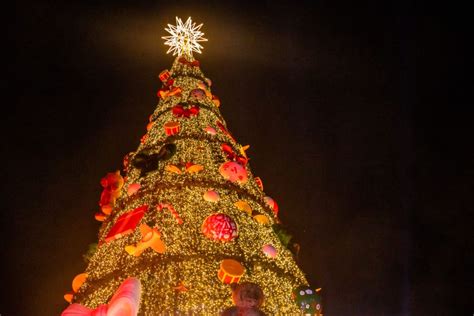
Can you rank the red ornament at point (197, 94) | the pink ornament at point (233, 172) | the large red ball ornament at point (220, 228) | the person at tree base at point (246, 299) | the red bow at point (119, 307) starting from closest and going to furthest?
1. the red bow at point (119, 307)
2. the person at tree base at point (246, 299)
3. the large red ball ornament at point (220, 228)
4. the pink ornament at point (233, 172)
5. the red ornament at point (197, 94)

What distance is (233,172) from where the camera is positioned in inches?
291

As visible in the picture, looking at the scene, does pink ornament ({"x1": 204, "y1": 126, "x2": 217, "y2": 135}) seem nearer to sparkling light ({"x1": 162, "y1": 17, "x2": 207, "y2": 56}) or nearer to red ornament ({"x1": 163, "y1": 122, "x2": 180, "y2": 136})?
red ornament ({"x1": 163, "y1": 122, "x2": 180, "y2": 136})

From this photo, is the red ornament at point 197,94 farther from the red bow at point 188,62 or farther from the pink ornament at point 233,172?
the pink ornament at point 233,172

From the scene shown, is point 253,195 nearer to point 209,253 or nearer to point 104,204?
point 209,253

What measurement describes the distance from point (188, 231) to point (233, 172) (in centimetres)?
137

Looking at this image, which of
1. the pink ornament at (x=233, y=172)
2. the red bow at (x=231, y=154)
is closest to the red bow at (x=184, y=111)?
the red bow at (x=231, y=154)

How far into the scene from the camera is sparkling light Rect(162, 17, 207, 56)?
1141 centimetres

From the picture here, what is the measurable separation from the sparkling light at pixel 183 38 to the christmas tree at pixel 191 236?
3.21m

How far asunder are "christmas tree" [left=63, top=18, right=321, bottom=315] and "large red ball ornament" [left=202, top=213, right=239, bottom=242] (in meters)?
0.01

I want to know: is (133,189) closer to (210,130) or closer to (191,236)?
(191,236)

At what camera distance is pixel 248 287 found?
15.9 feet

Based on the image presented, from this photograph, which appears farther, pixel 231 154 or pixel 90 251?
pixel 231 154

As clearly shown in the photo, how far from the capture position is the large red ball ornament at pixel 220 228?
20.5 feet

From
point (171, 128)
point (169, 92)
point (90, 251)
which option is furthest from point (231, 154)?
point (90, 251)
